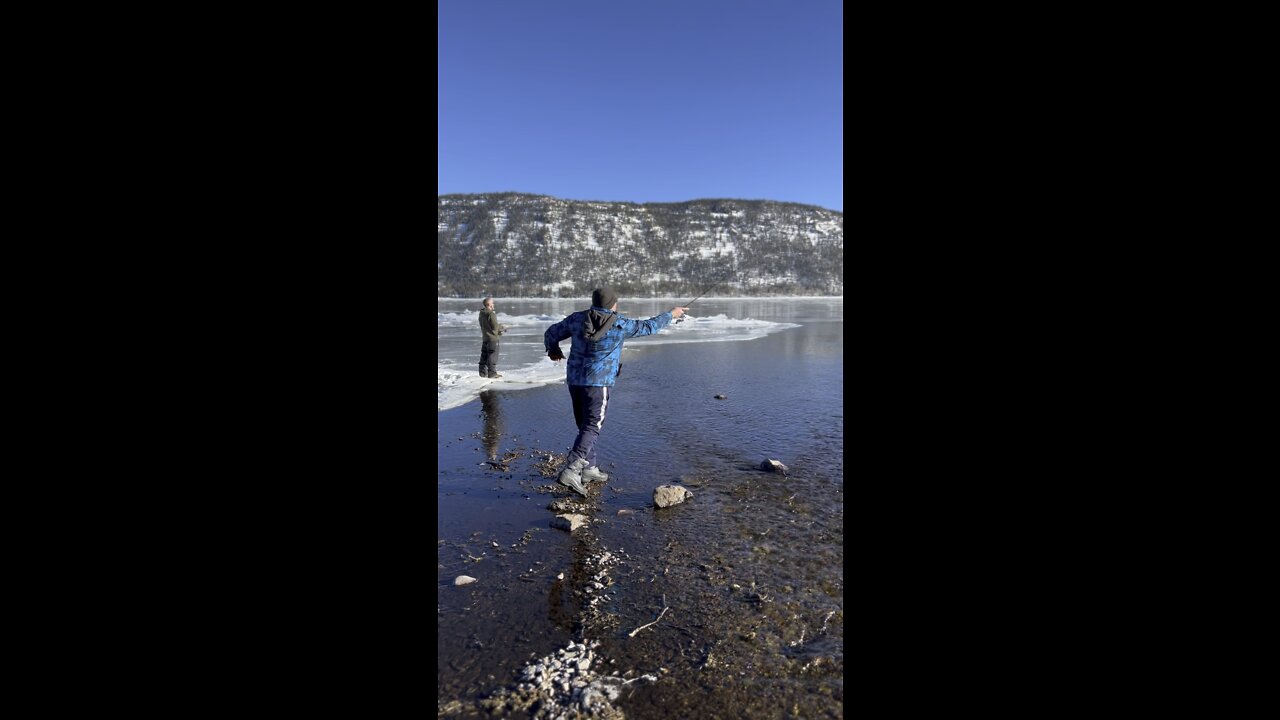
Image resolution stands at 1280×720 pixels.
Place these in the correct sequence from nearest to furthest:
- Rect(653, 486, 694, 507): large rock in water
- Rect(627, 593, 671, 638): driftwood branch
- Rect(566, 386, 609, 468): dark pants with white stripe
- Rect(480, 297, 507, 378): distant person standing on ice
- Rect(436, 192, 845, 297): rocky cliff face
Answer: Rect(627, 593, 671, 638): driftwood branch
Rect(653, 486, 694, 507): large rock in water
Rect(566, 386, 609, 468): dark pants with white stripe
Rect(480, 297, 507, 378): distant person standing on ice
Rect(436, 192, 845, 297): rocky cliff face

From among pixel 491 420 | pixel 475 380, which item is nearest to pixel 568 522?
pixel 491 420

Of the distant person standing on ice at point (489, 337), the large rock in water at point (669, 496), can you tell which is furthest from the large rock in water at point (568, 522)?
the distant person standing on ice at point (489, 337)

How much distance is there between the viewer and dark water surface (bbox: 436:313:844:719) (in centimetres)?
209

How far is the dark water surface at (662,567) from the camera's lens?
209cm

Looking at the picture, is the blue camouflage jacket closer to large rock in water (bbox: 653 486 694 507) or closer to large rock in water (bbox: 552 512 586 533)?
large rock in water (bbox: 653 486 694 507)

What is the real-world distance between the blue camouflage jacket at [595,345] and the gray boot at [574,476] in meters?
0.66

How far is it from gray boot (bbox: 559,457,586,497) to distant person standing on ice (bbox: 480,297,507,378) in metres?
5.52

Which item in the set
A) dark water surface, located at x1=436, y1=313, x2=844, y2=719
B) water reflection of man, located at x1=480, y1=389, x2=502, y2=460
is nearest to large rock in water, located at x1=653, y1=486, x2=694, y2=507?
dark water surface, located at x1=436, y1=313, x2=844, y2=719

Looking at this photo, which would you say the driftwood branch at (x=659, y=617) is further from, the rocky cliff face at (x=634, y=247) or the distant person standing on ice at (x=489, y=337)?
the rocky cliff face at (x=634, y=247)
